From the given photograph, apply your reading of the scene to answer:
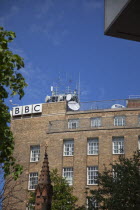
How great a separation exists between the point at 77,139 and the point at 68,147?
1609 mm

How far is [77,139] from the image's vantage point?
5353cm

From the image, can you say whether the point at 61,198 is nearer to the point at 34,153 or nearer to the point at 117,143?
the point at 117,143

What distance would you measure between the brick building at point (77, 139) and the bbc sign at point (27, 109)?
0.61ft

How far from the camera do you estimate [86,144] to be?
2079 inches

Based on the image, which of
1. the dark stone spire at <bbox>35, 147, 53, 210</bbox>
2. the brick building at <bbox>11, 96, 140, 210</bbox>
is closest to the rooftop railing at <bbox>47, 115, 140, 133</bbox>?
the brick building at <bbox>11, 96, 140, 210</bbox>

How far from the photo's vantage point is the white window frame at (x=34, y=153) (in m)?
55.1

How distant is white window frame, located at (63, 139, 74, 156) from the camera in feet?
176

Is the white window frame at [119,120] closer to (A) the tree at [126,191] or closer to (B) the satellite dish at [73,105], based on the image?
(B) the satellite dish at [73,105]

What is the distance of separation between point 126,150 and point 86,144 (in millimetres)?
5175

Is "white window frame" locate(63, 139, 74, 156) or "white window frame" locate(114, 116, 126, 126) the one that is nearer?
"white window frame" locate(114, 116, 126, 126)

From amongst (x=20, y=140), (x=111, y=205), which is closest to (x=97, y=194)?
(x=111, y=205)

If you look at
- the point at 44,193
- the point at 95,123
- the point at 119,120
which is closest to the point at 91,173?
the point at 95,123

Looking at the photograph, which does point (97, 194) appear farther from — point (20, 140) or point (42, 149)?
point (20, 140)

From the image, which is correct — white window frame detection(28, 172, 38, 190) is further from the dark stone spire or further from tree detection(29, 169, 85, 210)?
the dark stone spire
